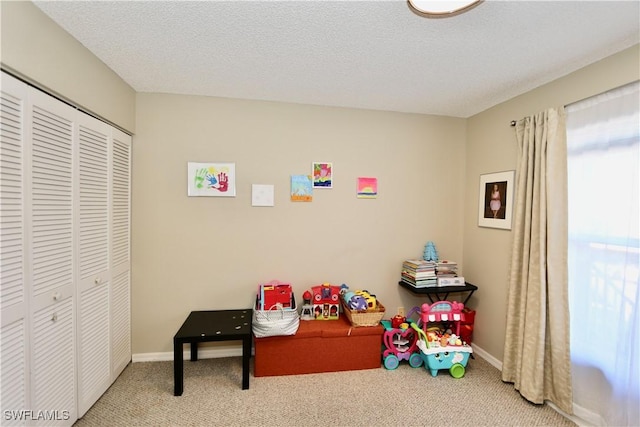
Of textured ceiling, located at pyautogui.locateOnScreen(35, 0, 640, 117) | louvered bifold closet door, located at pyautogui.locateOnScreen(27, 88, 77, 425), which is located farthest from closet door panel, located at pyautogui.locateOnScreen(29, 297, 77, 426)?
textured ceiling, located at pyautogui.locateOnScreen(35, 0, 640, 117)

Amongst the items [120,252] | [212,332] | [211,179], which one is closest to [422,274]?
[212,332]

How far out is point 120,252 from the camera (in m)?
2.32

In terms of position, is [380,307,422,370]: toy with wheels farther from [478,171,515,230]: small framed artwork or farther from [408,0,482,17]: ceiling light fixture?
[408,0,482,17]: ceiling light fixture

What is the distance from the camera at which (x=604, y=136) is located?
1.78m

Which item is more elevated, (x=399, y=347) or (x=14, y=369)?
(x=14, y=369)

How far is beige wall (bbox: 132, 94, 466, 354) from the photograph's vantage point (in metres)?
2.54

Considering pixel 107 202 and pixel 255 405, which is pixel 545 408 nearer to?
pixel 255 405

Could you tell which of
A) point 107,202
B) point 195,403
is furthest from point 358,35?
point 195,403

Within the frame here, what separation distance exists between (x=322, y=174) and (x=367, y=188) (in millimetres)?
496

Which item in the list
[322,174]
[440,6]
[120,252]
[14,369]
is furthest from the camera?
[322,174]

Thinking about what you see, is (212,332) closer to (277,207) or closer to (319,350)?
(319,350)

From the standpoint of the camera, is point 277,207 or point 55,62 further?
point 277,207

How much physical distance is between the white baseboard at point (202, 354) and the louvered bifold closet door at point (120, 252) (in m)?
0.10

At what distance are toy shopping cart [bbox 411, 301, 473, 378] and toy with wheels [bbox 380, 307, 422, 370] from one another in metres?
0.07
